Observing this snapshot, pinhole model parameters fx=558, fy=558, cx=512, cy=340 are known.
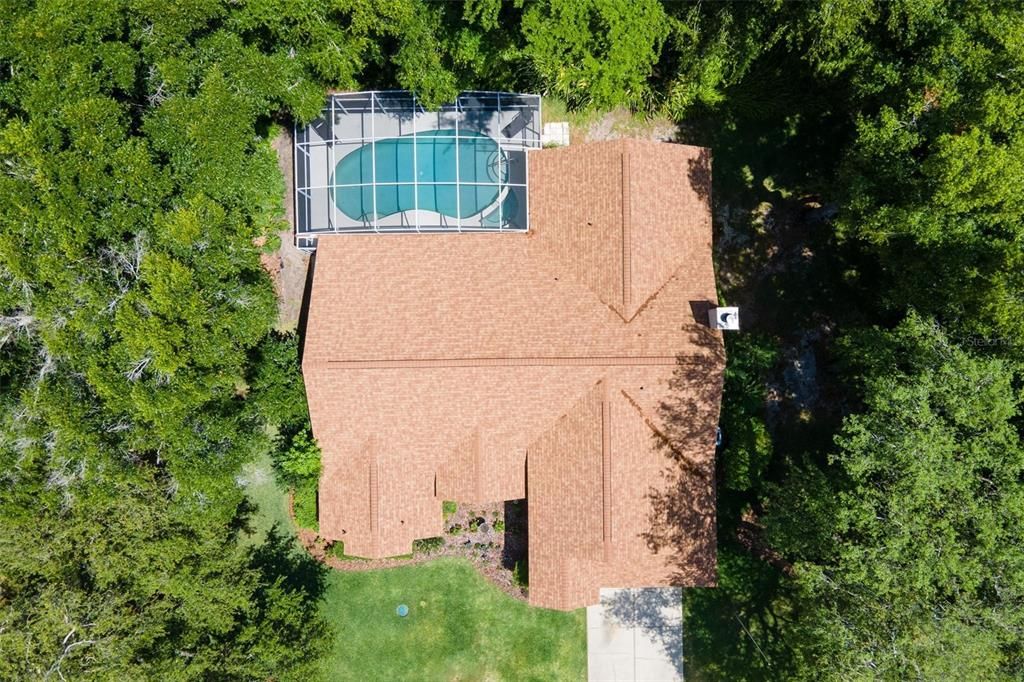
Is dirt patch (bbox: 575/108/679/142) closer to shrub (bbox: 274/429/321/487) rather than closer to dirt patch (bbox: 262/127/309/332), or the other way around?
dirt patch (bbox: 262/127/309/332)

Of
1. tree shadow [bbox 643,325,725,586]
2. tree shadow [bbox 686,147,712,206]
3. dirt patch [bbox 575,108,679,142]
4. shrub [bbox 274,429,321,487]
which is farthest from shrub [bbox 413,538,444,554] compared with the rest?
dirt patch [bbox 575,108,679,142]

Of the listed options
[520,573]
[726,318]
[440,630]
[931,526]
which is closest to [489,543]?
[520,573]

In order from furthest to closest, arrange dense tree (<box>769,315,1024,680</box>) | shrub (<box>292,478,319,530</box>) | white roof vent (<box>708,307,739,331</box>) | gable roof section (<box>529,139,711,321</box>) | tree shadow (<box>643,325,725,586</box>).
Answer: shrub (<box>292,478,319,530</box>) < tree shadow (<box>643,325,725,586</box>) < gable roof section (<box>529,139,711,321</box>) < white roof vent (<box>708,307,739,331</box>) < dense tree (<box>769,315,1024,680</box>)

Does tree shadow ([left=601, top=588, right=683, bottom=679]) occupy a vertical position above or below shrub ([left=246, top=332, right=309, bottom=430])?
below

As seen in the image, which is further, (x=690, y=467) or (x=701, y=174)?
(x=701, y=174)

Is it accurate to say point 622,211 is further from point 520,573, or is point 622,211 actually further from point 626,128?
point 520,573
